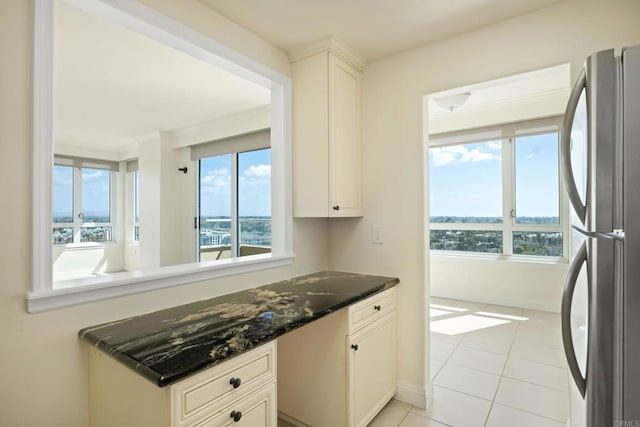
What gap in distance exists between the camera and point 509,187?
4.38m

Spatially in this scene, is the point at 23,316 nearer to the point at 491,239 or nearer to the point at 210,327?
the point at 210,327

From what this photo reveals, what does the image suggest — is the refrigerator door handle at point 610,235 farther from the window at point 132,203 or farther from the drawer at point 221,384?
the window at point 132,203

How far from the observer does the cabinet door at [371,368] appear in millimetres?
1797

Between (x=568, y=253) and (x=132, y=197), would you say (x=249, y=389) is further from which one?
(x=132, y=197)

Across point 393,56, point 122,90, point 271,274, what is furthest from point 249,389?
point 122,90

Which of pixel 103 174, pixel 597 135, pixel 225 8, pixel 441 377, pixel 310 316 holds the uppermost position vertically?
pixel 225 8

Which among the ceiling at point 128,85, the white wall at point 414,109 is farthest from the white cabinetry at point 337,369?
the ceiling at point 128,85

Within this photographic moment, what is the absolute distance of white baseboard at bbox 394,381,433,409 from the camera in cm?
217

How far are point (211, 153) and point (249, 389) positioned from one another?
12.8 ft

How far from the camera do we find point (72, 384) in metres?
1.30

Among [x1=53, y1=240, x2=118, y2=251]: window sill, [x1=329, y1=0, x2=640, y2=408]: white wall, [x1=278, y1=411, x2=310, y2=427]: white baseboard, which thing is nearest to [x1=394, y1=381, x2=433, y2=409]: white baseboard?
[x1=329, y1=0, x2=640, y2=408]: white wall

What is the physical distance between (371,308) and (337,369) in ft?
1.36

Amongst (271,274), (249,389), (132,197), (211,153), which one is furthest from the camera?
(132,197)

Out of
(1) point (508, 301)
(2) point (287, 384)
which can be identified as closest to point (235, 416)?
(2) point (287, 384)
